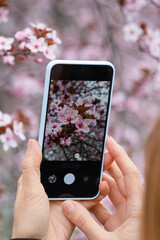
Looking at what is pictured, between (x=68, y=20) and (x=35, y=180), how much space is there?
1828 millimetres

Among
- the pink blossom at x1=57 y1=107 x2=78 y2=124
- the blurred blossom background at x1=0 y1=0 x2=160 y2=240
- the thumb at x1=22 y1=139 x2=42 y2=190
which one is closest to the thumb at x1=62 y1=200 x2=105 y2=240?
the thumb at x1=22 y1=139 x2=42 y2=190

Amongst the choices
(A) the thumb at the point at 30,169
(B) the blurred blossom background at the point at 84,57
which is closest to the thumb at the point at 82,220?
(A) the thumb at the point at 30,169

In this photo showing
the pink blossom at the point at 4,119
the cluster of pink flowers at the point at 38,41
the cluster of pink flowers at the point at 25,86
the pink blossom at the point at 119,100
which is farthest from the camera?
the pink blossom at the point at 119,100

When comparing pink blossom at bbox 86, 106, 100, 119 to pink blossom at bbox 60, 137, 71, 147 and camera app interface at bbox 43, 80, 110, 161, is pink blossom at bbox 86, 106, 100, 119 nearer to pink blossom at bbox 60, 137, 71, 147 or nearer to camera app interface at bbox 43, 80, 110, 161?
camera app interface at bbox 43, 80, 110, 161

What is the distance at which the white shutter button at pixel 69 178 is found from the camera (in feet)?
3.41

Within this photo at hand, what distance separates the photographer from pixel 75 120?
1.00m

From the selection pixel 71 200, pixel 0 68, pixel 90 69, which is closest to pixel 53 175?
pixel 71 200

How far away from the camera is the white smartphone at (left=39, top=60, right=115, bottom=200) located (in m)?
0.96

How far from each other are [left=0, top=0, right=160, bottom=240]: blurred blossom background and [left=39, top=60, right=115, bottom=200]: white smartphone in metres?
1.12

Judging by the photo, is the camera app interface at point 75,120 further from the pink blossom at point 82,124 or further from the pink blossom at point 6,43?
the pink blossom at point 6,43

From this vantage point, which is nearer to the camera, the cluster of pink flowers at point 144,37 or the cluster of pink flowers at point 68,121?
the cluster of pink flowers at point 68,121

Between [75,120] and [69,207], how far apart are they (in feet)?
0.85

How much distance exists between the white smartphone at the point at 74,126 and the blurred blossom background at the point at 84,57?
112 centimetres

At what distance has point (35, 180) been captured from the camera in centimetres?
90
